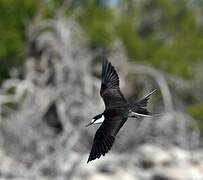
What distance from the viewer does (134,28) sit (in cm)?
2534

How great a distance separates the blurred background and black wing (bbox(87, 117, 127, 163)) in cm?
678

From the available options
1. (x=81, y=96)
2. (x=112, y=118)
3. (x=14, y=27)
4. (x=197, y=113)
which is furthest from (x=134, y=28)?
(x=112, y=118)

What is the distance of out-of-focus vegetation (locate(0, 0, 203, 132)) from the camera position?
1939 cm

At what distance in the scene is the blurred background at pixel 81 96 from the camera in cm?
1388

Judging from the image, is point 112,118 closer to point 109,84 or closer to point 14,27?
point 109,84

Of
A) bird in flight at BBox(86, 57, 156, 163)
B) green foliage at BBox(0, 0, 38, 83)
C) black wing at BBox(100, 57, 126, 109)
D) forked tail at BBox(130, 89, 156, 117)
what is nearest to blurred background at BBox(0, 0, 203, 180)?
green foliage at BBox(0, 0, 38, 83)

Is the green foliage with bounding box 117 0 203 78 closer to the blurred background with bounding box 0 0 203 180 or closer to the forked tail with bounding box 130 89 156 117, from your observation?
the blurred background with bounding box 0 0 203 180

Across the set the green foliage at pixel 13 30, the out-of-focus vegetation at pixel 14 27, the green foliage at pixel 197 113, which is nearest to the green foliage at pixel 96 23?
the out-of-focus vegetation at pixel 14 27

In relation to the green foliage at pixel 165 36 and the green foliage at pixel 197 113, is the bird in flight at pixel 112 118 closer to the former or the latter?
the green foliage at pixel 197 113

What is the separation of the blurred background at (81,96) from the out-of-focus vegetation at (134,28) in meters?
0.04

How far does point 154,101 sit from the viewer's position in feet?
62.0

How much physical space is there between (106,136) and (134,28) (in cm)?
1997

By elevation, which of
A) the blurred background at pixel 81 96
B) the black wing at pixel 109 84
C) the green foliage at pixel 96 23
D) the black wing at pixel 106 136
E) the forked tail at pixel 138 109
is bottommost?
the black wing at pixel 106 136

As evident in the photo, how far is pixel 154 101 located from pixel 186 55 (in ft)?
20.6
